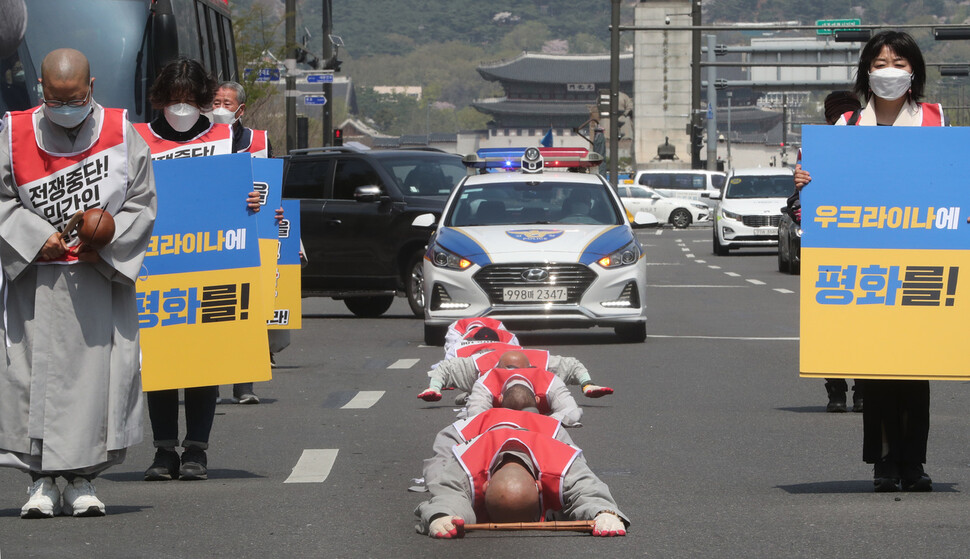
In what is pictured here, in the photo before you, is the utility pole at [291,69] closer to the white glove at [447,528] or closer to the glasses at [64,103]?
the glasses at [64,103]

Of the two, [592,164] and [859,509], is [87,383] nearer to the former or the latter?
[859,509]

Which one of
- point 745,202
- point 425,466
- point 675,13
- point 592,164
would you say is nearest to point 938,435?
point 425,466

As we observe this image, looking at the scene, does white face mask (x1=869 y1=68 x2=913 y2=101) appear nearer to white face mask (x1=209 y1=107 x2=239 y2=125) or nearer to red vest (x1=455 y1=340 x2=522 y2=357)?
red vest (x1=455 y1=340 x2=522 y2=357)

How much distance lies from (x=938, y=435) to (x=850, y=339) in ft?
7.22

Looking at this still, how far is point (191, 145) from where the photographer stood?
8.26 meters

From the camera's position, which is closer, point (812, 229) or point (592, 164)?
point (812, 229)

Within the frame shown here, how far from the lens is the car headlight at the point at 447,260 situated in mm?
15141

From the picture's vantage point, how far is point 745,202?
35.8 m

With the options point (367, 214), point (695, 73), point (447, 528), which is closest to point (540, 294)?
point (367, 214)

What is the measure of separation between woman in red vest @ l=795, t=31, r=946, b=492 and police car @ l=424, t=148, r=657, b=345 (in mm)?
7517

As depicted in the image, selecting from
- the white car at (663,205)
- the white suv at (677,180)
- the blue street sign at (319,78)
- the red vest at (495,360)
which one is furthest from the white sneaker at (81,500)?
the white suv at (677,180)

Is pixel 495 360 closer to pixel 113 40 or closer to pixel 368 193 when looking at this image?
pixel 113 40

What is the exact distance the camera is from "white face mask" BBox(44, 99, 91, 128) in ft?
21.7

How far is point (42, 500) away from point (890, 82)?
372 cm
